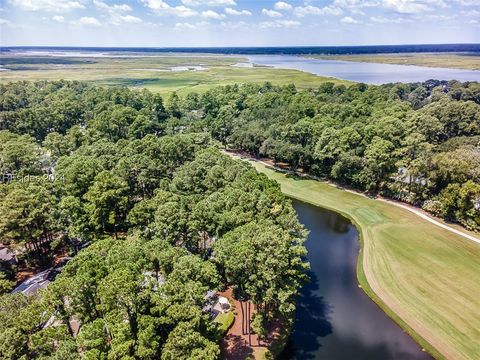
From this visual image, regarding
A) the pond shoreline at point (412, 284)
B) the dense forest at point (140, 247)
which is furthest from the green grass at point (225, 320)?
the pond shoreline at point (412, 284)

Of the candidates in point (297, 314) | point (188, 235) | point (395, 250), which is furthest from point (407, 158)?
point (188, 235)

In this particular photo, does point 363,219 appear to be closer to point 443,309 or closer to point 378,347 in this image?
point 443,309

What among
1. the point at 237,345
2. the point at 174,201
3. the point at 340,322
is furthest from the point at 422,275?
the point at 174,201

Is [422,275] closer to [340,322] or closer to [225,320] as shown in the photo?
[340,322]

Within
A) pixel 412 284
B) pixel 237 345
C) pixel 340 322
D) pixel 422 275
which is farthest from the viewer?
pixel 422 275

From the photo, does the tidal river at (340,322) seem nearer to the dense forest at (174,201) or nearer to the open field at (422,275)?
the open field at (422,275)

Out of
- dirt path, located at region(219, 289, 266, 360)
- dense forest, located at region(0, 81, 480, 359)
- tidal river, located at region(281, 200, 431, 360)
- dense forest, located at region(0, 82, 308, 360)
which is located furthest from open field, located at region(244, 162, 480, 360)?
dirt path, located at region(219, 289, 266, 360)

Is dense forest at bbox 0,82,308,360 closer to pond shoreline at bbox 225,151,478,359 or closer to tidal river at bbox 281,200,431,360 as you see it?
tidal river at bbox 281,200,431,360
